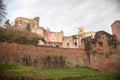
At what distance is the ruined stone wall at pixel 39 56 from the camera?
17969 mm

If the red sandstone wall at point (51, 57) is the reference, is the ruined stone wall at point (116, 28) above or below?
above

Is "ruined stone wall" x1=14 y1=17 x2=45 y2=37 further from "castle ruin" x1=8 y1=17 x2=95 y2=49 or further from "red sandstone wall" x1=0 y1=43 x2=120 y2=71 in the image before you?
"red sandstone wall" x1=0 y1=43 x2=120 y2=71

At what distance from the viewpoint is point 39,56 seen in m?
19.9

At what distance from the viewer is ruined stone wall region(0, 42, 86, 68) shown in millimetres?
17969

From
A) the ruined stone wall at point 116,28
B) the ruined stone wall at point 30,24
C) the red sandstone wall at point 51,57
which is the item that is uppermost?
the ruined stone wall at point 30,24

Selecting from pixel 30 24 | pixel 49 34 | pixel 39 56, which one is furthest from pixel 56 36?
pixel 39 56

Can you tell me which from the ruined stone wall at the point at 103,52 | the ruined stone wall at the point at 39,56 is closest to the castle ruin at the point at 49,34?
the ruined stone wall at the point at 103,52

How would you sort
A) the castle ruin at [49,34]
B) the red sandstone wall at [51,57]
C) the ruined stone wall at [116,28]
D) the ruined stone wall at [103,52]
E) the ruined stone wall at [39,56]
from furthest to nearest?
the castle ruin at [49,34], the ruined stone wall at [116,28], the ruined stone wall at [103,52], the red sandstone wall at [51,57], the ruined stone wall at [39,56]

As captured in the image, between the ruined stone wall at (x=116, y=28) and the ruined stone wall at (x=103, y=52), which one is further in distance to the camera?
the ruined stone wall at (x=116, y=28)

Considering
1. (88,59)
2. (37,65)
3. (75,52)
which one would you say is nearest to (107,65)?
(88,59)

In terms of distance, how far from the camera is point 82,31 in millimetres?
49812

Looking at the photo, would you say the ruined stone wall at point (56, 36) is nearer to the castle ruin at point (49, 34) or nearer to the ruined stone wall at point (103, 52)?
the castle ruin at point (49, 34)

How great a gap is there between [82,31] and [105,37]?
2499 centimetres

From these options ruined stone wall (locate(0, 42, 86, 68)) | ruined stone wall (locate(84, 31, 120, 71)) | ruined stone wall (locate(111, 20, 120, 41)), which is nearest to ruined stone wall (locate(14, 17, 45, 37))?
ruined stone wall (locate(111, 20, 120, 41))
